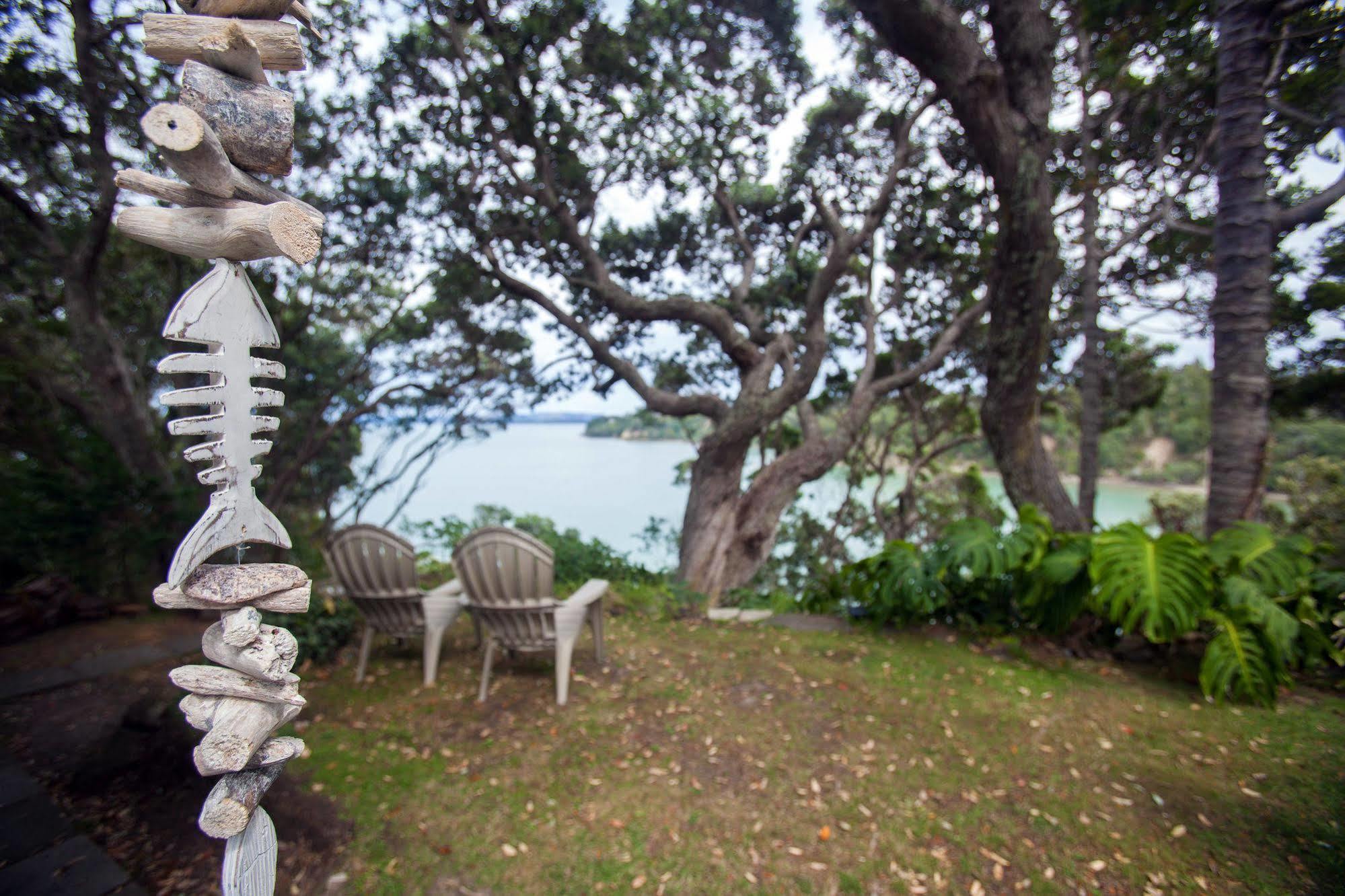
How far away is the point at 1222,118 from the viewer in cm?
402

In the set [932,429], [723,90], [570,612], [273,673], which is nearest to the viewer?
[273,673]

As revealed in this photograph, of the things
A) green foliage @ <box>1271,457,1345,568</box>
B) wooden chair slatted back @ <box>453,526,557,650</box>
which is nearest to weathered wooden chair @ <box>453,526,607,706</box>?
wooden chair slatted back @ <box>453,526,557,650</box>

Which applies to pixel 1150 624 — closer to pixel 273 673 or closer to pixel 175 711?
pixel 273 673

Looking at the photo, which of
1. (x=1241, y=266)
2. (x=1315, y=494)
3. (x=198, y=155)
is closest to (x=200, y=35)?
(x=198, y=155)

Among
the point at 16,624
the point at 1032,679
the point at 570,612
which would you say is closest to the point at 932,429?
the point at 1032,679

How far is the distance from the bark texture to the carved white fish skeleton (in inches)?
210

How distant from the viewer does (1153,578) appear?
340cm

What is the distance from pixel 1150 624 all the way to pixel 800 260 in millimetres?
5562

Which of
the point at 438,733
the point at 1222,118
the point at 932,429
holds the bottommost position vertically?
the point at 438,733

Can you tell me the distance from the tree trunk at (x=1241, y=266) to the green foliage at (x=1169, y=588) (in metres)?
0.51

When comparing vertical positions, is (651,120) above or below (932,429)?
above

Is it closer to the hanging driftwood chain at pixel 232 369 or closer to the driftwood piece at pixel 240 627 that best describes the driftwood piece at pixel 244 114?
the hanging driftwood chain at pixel 232 369

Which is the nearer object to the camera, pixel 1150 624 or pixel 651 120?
pixel 1150 624

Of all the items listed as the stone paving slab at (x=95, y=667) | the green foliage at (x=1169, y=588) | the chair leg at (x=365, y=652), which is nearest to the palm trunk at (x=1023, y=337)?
the green foliage at (x=1169, y=588)
